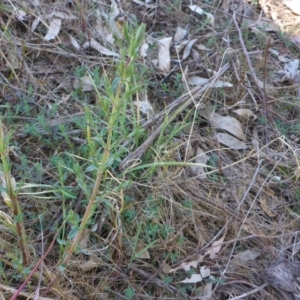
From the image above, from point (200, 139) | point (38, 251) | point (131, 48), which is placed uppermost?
point (131, 48)

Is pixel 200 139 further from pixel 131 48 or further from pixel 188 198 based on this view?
pixel 131 48

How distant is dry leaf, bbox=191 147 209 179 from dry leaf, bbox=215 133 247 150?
123 mm

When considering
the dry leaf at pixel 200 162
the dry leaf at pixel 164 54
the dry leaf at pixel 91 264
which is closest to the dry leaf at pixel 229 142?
the dry leaf at pixel 200 162

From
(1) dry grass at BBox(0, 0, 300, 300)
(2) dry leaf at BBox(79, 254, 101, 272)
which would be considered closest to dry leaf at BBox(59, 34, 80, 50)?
(1) dry grass at BBox(0, 0, 300, 300)

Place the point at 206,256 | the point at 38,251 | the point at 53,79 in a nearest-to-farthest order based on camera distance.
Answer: the point at 38,251 → the point at 206,256 → the point at 53,79

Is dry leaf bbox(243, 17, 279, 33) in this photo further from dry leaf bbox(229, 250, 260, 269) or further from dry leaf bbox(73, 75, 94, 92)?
dry leaf bbox(229, 250, 260, 269)

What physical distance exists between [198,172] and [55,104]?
645 millimetres

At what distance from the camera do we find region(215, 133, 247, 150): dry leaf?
222 cm

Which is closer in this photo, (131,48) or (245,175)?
(131,48)

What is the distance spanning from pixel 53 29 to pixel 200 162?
98cm

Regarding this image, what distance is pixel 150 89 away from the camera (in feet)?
7.68

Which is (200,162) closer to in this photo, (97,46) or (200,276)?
(200,276)

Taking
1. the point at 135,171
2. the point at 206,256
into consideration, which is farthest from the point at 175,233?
the point at 135,171

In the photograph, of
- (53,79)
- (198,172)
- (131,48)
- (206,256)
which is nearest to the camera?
(131,48)
